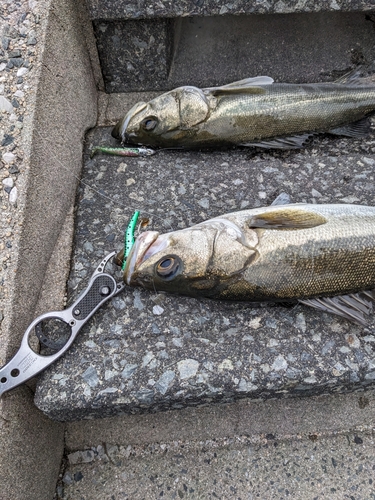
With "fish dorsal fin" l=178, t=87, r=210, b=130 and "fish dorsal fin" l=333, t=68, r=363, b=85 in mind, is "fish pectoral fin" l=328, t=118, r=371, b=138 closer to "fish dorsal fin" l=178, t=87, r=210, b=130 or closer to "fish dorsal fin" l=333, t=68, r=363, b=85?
"fish dorsal fin" l=333, t=68, r=363, b=85

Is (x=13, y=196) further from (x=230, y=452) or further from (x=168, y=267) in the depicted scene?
(x=230, y=452)

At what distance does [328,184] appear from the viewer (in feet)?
10.1

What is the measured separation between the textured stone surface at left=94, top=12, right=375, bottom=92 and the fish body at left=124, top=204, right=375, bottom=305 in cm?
200

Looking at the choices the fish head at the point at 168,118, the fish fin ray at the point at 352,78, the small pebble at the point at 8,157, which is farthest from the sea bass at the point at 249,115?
the small pebble at the point at 8,157

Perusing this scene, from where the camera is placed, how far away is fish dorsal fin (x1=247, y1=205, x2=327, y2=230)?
250cm

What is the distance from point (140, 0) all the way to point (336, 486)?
372 cm

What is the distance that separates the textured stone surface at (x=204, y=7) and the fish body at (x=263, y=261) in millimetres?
1859

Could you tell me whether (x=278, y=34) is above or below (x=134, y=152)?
above

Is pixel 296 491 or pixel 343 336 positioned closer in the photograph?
pixel 343 336

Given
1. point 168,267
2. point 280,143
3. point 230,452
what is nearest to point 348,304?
point 168,267

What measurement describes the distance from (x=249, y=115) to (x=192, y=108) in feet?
1.50

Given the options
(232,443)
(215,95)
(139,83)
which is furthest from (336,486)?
(139,83)

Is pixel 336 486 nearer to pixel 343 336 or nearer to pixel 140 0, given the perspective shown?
pixel 343 336

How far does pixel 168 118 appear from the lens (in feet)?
11.1
